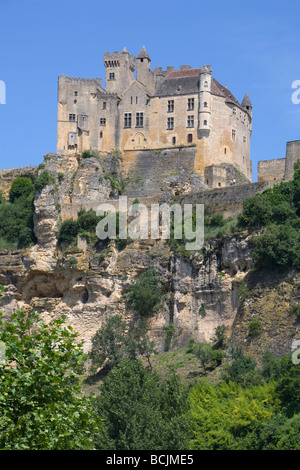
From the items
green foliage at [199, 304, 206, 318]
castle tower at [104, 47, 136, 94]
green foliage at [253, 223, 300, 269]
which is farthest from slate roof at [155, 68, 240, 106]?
green foliage at [199, 304, 206, 318]

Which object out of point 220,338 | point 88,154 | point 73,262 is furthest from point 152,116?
point 220,338

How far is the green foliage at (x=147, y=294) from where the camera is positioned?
6356cm

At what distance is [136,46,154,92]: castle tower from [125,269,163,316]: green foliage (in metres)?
16.2

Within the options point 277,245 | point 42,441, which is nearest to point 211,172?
point 277,245

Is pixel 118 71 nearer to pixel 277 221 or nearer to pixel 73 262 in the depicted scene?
pixel 73 262

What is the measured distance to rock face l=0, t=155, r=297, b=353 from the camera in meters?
61.1

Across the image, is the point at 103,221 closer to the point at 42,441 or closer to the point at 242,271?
the point at 242,271

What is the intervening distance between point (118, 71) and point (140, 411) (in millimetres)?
32959

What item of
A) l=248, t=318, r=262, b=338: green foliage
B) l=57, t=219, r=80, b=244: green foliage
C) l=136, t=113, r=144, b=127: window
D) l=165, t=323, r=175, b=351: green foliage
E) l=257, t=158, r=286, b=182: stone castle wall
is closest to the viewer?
l=248, t=318, r=262, b=338: green foliage

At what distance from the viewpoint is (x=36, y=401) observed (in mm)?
33938

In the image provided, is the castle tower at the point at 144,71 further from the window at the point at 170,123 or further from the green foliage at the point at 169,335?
the green foliage at the point at 169,335

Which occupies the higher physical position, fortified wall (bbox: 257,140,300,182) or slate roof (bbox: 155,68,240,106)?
slate roof (bbox: 155,68,240,106)

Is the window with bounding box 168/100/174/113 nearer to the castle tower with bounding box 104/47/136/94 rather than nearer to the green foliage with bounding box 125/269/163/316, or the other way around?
the castle tower with bounding box 104/47/136/94

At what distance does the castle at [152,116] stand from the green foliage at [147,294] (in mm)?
10730
